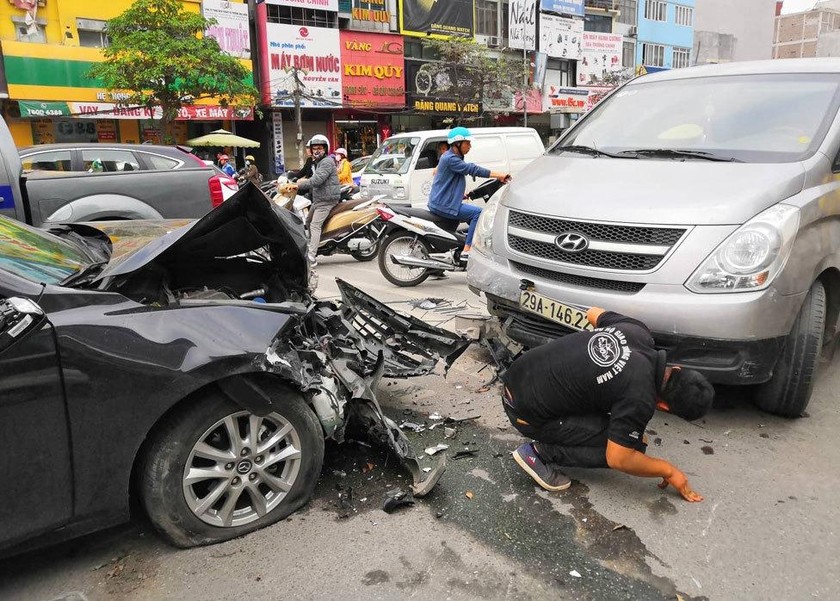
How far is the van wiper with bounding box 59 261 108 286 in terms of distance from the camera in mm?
2576

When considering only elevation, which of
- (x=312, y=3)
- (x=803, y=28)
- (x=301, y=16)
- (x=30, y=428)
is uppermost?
(x=803, y=28)

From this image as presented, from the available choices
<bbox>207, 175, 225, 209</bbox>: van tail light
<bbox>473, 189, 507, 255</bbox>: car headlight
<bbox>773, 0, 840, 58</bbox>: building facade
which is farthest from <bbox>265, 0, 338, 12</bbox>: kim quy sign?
<bbox>773, 0, 840, 58</bbox>: building facade

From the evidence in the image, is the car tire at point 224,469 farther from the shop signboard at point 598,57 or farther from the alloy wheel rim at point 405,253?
the shop signboard at point 598,57

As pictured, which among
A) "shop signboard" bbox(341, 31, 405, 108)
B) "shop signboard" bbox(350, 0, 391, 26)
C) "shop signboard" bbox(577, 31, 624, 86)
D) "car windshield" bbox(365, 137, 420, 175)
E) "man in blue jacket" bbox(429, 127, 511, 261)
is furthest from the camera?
"shop signboard" bbox(577, 31, 624, 86)

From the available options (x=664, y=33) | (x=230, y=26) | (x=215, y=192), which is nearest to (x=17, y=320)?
(x=215, y=192)

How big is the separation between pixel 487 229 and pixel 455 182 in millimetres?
3256

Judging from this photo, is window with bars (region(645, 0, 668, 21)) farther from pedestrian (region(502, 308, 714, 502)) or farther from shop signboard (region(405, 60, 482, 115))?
pedestrian (region(502, 308, 714, 502))

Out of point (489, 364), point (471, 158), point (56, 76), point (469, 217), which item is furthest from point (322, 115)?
point (489, 364)

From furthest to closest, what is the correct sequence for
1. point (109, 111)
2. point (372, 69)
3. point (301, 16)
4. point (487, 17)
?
point (487, 17)
point (372, 69)
point (301, 16)
point (109, 111)

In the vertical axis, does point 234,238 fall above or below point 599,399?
above

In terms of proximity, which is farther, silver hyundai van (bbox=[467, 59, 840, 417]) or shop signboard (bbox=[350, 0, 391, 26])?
shop signboard (bbox=[350, 0, 391, 26])

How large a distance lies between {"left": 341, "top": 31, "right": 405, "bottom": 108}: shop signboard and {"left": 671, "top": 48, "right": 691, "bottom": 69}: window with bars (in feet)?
86.7

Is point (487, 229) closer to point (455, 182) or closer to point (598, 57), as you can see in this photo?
point (455, 182)

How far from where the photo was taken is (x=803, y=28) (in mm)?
70875
